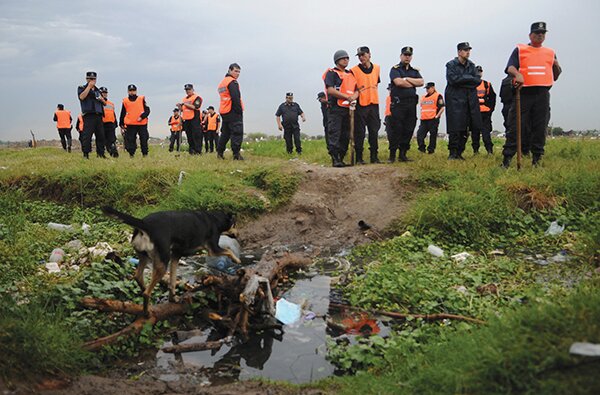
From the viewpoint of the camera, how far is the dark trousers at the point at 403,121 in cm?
938

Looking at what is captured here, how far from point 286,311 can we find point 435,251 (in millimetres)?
2204

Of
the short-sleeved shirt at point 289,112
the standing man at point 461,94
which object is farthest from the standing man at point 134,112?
the standing man at point 461,94

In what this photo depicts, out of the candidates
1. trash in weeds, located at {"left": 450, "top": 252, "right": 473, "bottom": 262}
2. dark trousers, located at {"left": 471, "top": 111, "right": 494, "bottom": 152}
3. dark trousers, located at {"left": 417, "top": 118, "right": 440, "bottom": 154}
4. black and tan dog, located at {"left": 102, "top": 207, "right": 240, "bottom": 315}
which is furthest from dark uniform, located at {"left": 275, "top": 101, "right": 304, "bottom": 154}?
black and tan dog, located at {"left": 102, "top": 207, "right": 240, "bottom": 315}

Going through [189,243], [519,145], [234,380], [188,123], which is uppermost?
[188,123]

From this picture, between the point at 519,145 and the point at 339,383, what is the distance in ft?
19.8

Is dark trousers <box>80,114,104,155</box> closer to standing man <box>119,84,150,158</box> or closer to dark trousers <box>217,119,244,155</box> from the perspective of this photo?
standing man <box>119,84,150,158</box>

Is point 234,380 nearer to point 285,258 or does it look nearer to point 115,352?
point 115,352

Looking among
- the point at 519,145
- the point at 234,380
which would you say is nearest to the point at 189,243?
the point at 234,380

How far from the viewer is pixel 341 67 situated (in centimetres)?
963

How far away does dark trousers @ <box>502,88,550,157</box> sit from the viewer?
7.74m

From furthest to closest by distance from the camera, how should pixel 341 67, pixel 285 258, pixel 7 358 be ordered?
pixel 341 67
pixel 285 258
pixel 7 358

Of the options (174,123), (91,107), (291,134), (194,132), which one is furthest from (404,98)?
(174,123)

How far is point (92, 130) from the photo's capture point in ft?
38.4

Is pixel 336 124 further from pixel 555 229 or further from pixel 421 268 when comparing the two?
pixel 421 268
